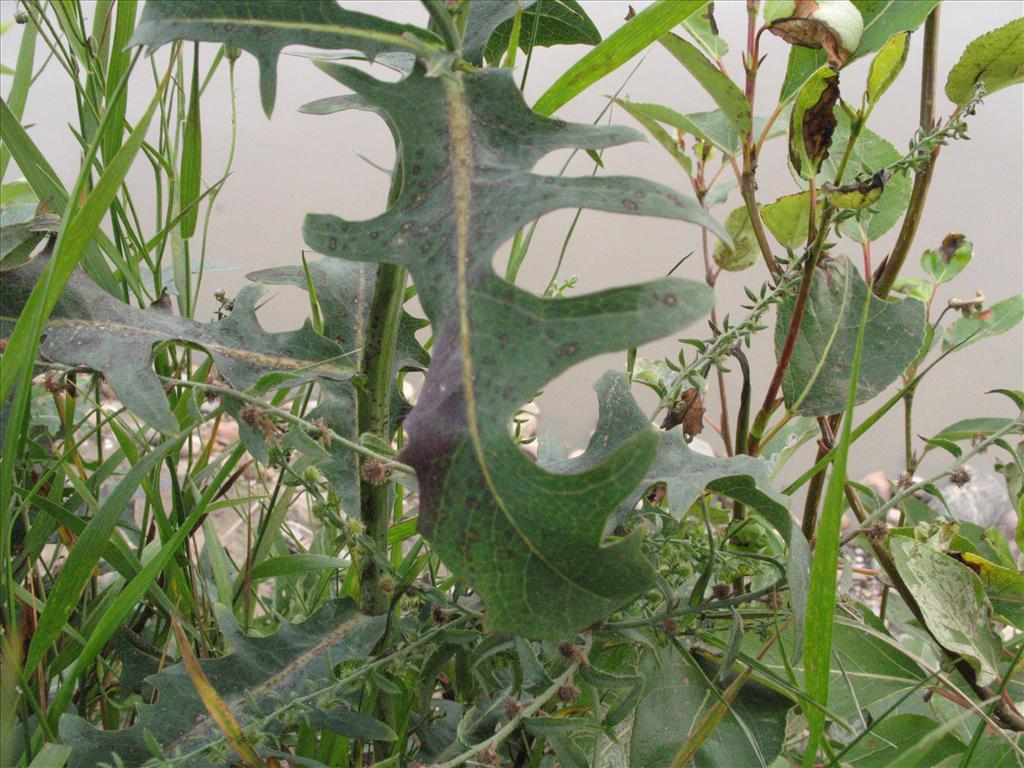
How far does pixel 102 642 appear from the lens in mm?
408

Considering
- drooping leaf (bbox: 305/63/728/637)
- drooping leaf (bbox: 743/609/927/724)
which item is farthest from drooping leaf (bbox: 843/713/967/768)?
drooping leaf (bbox: 305/63/728/637)

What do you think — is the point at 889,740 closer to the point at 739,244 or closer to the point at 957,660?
the point at 957,660

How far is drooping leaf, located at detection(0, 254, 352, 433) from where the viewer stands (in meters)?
0.38

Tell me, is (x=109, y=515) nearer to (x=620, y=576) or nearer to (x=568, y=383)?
(x=620, y=576)

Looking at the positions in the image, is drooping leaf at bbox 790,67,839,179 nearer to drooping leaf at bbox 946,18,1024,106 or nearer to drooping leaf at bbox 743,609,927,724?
drooping leaf at bbox 946,18,1024,106

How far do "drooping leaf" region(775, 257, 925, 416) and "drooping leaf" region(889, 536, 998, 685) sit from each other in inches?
3.6

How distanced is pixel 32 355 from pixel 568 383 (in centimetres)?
189

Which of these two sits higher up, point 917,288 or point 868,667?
point 917,288

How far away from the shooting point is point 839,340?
0.50 meters

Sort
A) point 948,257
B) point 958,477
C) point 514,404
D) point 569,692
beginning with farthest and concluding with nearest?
point 948,257, point 958,477, point 569,692, point 514,404

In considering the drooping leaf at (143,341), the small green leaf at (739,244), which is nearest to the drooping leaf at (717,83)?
the small green leaf at (739,244)

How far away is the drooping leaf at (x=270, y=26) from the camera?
13.0 inches

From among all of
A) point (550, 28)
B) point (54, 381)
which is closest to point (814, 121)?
point (550, 28)

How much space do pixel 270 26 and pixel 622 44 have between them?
17 centimetres
